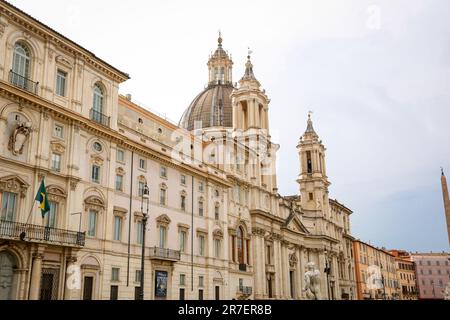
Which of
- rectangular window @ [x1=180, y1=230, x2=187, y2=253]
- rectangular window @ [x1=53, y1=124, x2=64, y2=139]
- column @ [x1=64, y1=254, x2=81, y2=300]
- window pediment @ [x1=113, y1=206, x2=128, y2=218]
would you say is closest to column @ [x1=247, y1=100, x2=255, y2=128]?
rectangular window @ [x1=180, y1=230, x2=187, y2=253]

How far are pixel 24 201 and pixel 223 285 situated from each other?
22772mm

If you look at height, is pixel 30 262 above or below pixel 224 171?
below

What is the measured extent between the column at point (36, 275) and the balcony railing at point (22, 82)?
30.4ft

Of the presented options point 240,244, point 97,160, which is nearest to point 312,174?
point 240,244

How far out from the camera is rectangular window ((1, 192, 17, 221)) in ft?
86.5

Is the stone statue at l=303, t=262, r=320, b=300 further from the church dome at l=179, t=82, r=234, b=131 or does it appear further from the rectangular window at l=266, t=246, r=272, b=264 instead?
the church dome at l=179, t=82, r=234, b=131

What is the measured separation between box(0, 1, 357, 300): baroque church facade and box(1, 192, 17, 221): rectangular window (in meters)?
0.07

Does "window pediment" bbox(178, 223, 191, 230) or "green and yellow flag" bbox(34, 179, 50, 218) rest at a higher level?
"window pediment" bbox(178, 223, 191, 230)

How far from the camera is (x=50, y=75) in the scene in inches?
1198

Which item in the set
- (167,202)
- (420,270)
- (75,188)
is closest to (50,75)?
(75,188)

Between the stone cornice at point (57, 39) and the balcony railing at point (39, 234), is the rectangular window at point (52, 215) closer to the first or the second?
the balcony railing at point (39, 234)

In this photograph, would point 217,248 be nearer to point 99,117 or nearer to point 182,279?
point 182,279

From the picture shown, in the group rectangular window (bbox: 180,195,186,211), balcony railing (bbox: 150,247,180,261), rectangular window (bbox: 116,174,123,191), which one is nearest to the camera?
rectangular window (bbox: 116,174,123,191)

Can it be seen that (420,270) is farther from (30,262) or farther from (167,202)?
(30,262)
